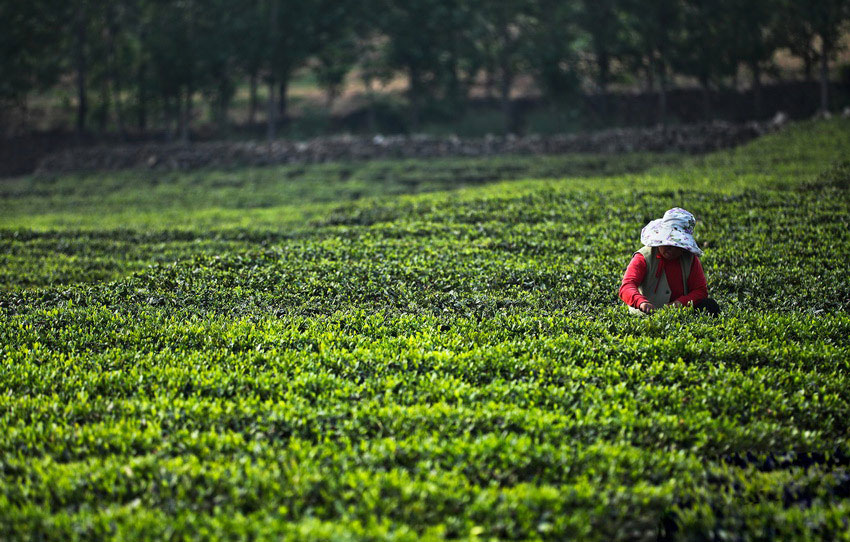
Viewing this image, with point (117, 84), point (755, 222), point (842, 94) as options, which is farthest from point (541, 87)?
point (755, 222)

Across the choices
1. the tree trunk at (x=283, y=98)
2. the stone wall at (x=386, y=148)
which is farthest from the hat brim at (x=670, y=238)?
the tree trunk at (x=283, y=98)

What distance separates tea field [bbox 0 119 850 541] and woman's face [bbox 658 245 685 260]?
0.83 meters

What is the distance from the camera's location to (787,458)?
6094 mm

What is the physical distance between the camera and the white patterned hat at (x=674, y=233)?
8.62 metres

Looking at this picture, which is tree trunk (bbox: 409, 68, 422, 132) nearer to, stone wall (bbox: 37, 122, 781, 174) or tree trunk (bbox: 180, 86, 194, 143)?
stone wall (bbox: 37, 122, 781, 174)

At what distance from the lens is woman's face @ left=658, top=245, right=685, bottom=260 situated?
8.85 meters

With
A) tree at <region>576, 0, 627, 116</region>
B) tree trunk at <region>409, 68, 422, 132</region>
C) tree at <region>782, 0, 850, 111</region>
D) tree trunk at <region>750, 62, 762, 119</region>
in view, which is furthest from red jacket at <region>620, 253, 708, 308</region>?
tree trunk at <region>409, 68, 422, 132</region>

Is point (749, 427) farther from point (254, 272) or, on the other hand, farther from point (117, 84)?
point (117, 84)

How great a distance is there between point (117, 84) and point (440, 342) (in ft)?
148

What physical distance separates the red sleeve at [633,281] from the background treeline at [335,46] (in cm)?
3380

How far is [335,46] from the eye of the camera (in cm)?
4669

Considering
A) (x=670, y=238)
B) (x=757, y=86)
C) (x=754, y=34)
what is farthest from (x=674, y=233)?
(x=757, y=86)

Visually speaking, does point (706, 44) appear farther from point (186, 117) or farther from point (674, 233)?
point (674, 233)

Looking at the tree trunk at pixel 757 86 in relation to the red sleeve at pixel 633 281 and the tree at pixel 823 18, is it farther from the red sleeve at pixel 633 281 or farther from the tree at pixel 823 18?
the red sleeve at pixel 633 281
